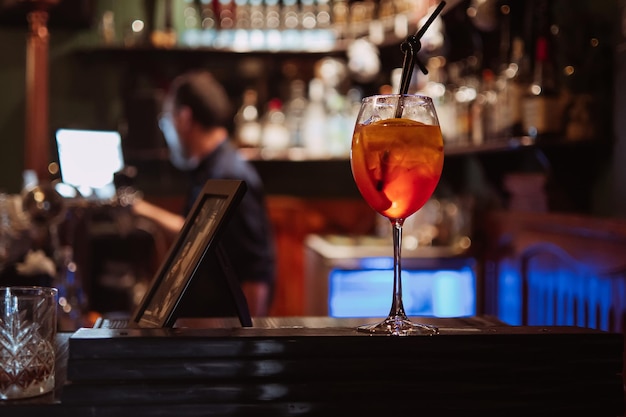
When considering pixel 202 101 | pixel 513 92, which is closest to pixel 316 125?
pixel 202 101

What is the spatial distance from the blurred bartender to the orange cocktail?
2.05 meters

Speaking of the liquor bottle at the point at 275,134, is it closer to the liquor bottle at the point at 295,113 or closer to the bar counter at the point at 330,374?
the liquor bottle at the point at 295,113

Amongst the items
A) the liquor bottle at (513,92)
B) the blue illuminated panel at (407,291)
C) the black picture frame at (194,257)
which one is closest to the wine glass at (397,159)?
the black picture frame at (194,257)

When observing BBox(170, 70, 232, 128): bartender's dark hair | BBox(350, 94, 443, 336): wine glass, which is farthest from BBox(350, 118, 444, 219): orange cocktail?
BBox(170, 70, 232, 128): bartender's dark hair

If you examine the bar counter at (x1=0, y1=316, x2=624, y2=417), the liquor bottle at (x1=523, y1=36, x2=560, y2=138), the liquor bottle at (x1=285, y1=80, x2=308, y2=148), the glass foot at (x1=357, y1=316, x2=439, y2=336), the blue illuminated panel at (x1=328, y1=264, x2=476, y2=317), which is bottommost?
the blue illuminated panel at (x1=328, y1=264, x2=476, y2=317)

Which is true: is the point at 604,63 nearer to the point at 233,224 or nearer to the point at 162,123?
the point at 233,224

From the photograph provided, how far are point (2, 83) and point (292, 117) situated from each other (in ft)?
5.83

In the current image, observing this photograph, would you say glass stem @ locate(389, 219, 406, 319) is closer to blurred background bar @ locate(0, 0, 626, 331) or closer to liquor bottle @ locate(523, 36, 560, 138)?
blurred background bar @ locate(0, 0, 626, 331)

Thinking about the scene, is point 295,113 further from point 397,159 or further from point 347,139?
point 397,159

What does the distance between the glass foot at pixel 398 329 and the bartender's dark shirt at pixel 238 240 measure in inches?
82.8

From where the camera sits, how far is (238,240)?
3.37 metres

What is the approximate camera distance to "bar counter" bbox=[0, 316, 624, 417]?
94cm

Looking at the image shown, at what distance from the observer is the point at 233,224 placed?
11.1 ft

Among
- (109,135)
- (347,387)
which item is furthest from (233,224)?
(347,387)
